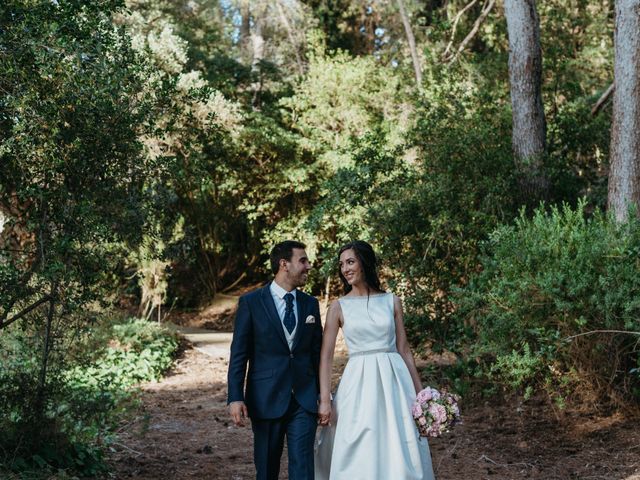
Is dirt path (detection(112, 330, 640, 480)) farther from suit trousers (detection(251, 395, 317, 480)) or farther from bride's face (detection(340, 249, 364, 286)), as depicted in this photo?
bride's face (detection(340, 249, 364, 286))

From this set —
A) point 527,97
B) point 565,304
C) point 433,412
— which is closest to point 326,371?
point 433,412

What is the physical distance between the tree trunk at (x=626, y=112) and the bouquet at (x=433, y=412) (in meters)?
5.41

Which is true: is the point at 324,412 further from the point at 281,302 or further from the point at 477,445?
the point at 477,445

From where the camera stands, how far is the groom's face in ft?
15.8

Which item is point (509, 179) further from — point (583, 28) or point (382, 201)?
point (583, 28)

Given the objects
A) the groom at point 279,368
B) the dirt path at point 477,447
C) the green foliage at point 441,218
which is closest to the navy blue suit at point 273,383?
the groom at point 279,368

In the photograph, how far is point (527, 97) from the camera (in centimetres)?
1110

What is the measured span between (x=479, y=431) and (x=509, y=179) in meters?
3.66

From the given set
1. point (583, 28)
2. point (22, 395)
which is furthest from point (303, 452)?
point (583, 28)

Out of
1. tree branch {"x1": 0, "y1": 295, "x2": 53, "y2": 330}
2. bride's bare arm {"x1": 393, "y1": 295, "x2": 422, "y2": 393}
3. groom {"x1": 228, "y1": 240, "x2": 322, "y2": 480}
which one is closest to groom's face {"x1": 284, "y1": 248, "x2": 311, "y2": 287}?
groom {"x1": 228, "y1": 240, "x2": 322, "y2": 480}

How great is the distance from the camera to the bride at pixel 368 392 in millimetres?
4684

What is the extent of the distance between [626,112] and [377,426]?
6357 mm

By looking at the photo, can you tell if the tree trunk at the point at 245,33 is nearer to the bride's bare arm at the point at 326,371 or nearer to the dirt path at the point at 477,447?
the dirt path at the point at 477,447

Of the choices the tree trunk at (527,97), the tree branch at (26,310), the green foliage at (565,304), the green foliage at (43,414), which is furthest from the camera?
the tree trunk at (527,97)
